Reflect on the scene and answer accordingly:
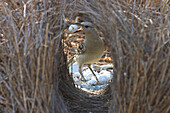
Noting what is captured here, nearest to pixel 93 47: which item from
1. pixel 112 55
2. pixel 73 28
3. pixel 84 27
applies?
pixel 84 27

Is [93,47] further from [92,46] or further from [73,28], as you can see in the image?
[73,28]

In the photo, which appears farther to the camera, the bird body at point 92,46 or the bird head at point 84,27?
the bird body at point 92,46

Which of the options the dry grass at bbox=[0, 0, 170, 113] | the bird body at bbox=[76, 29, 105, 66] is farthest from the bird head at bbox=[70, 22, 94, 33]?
the dry grass at bbox=[0, 0, 170, 113]

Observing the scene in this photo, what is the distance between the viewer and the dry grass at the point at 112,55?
5.30 ft

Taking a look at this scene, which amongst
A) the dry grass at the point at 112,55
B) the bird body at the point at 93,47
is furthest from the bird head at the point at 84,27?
the dry grass at the point at 112,55

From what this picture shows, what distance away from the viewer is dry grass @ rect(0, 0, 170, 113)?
1615 mm

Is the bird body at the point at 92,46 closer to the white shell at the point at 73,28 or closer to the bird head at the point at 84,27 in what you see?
the bird head at the point at 84,27

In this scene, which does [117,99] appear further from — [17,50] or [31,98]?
[17,50]

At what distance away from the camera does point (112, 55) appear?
1.84 meters

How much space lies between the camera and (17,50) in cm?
170

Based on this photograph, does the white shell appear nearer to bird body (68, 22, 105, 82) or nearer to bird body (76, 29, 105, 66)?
bird body (68, 22, 105, 82)

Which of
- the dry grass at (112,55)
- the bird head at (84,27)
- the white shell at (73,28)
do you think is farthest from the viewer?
the bird head at (84,27)

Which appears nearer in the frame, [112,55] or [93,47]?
[112,55]

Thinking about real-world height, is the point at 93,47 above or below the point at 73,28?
below
